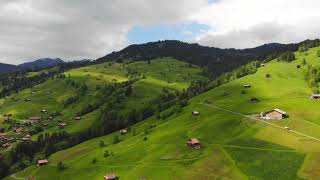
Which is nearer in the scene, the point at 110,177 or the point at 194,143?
the point at 110,177

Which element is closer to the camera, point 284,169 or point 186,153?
point 284,169

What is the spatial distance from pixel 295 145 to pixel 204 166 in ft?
112

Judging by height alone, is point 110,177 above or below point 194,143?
below

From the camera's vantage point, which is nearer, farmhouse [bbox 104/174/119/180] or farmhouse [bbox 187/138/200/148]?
farmhouse [bbox 104/174/119/180]

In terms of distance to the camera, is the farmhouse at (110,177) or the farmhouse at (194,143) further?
the farmhouse at (194,143)

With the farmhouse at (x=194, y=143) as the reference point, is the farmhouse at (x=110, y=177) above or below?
below

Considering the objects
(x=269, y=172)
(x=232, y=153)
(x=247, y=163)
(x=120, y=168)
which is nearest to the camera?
(x=269, y=172)

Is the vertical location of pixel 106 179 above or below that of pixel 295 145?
below

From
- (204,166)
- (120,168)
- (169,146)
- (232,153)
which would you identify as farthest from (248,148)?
(120,168)

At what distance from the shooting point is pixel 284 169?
15262 centimetres

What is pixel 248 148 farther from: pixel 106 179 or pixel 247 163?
pixel 106 179

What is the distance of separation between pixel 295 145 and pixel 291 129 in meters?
20.7

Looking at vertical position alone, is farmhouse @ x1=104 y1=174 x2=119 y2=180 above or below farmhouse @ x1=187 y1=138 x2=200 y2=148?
below

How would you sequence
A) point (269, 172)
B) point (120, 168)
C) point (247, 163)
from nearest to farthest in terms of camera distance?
point (269, 172)
point (247, 163)
point (120, 168)
